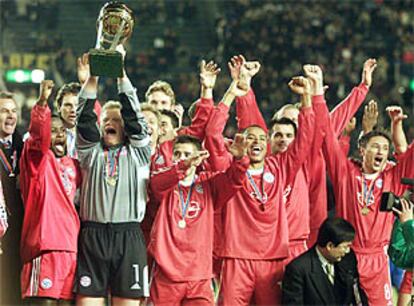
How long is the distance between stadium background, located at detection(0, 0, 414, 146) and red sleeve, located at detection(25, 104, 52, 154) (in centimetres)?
1011

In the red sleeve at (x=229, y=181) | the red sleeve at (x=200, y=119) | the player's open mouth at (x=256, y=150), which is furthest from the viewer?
the red sleeve at (x=200, y=119)

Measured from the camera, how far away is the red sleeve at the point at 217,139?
24.5ft

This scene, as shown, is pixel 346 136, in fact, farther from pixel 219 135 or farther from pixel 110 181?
pixel 110 181

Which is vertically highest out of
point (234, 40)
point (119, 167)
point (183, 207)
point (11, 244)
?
point (234, 40)

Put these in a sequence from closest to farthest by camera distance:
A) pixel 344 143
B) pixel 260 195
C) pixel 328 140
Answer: pixel 260 195 → pixel 328 140 → pixel 344 143

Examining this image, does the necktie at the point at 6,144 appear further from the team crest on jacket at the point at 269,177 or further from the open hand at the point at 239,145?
the team crest on jacket at the point at 269,177

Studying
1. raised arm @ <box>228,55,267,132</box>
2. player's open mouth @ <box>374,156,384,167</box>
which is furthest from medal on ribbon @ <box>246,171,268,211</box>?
player's open mouth @ <box>374,156,384,167</box>

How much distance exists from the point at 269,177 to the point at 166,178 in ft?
2.77

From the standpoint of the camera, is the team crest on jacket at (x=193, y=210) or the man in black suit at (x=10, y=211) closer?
the man in black suit at (x=10, y=211)

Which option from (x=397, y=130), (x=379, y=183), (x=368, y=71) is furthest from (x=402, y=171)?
(x=368, y=71)

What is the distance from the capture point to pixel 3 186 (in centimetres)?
705

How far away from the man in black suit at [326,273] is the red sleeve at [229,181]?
2.00 feet

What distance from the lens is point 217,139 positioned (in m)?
7.50

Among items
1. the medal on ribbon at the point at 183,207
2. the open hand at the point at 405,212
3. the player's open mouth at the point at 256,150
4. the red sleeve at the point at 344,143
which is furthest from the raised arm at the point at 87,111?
the red sleeve at the point at 344,143
